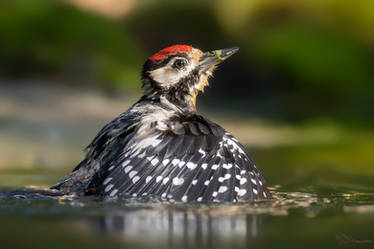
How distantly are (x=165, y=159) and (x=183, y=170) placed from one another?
157 mm

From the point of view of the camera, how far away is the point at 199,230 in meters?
4.71

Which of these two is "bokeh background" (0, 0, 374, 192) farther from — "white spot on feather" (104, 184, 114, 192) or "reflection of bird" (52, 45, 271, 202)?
"white spot on feather" (104, 184, 114, 192)

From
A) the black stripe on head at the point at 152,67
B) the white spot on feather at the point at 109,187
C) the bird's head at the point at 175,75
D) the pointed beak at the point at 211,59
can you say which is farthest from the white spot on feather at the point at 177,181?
the pointed beak at the point at 211,59

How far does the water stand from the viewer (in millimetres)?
4469

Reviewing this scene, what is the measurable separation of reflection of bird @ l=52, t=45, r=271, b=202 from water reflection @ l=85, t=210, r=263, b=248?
0.26 metres

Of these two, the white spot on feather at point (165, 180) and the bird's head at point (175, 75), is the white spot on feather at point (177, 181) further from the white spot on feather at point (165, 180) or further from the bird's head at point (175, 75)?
the bird's head at point (175, 75)

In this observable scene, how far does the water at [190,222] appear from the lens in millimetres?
4469

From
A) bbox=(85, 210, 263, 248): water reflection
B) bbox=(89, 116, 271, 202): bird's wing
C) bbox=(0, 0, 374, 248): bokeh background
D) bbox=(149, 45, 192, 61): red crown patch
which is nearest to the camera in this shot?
bbox=(85, 210, 263, 248): water reflection

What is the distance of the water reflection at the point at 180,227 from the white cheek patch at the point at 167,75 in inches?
60.1

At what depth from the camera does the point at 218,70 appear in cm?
1552

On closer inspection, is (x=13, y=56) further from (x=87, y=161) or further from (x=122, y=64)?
(x=87, y=161)

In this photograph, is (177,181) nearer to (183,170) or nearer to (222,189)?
(183,170)

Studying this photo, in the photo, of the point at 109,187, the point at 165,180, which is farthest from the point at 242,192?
the point at 109,187

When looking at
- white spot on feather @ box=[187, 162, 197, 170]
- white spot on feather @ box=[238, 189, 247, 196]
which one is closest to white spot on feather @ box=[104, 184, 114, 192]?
white spot on feather @ box=[187, 162, 197, 170]
